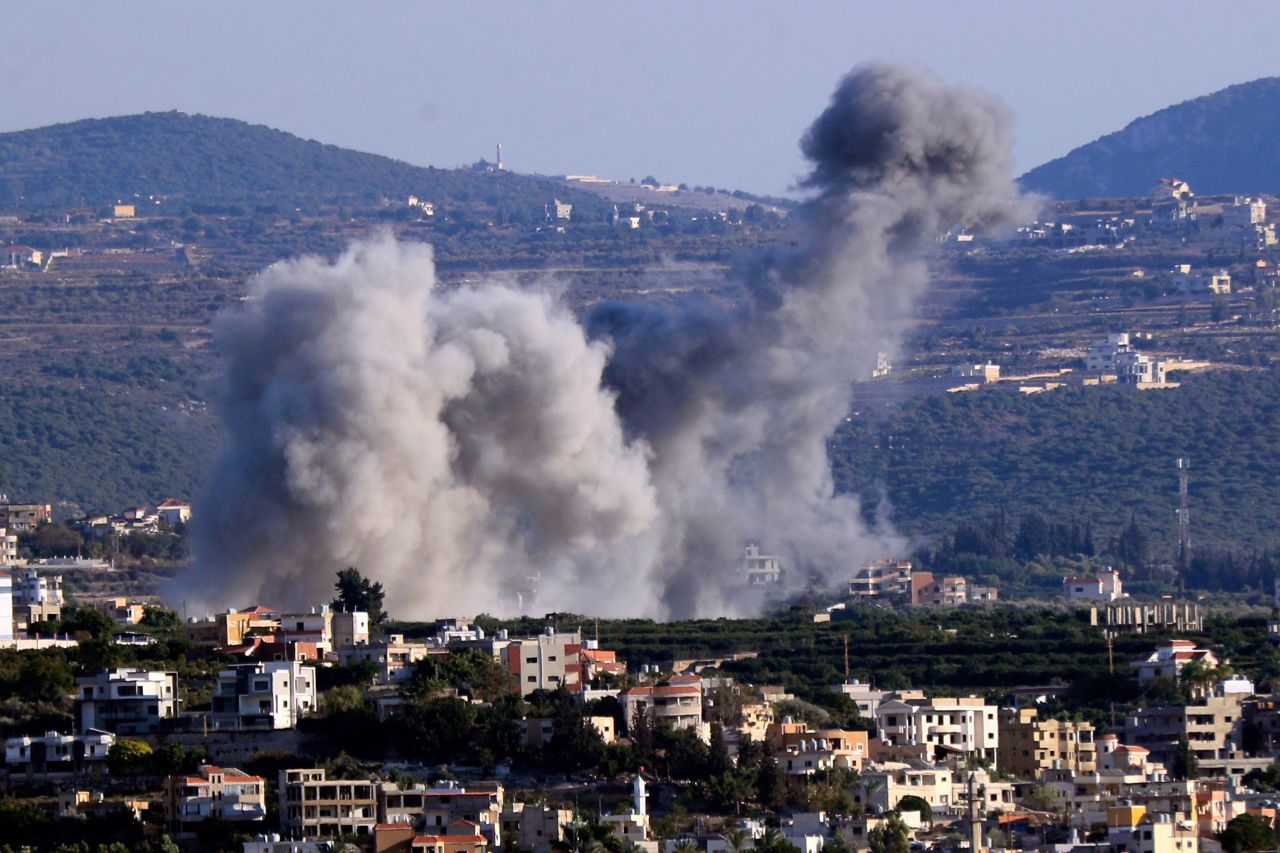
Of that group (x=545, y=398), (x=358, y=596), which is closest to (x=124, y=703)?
(x=358, y=596)

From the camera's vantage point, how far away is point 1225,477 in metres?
113

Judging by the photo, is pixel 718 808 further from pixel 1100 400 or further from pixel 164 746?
pixel 1100 400

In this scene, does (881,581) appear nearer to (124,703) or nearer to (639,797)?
(124,703)

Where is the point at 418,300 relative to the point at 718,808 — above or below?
above

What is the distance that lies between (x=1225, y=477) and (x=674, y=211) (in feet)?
261

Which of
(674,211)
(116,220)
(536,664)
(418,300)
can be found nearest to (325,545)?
(418,300)

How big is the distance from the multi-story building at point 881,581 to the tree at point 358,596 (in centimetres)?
2590

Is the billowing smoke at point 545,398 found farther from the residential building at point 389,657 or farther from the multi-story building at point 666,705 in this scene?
the multi-story building at point 666,705

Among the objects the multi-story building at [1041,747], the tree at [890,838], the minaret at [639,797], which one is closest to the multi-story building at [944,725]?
the multi-story building at [1041,747]

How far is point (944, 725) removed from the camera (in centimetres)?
5294

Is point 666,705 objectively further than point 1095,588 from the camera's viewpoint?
No

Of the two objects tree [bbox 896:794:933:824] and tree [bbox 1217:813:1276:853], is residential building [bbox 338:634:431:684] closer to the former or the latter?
tree [bbox 896:794:933:824]

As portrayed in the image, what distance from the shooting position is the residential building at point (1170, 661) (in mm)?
57594

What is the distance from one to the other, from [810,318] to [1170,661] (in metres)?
12.8
